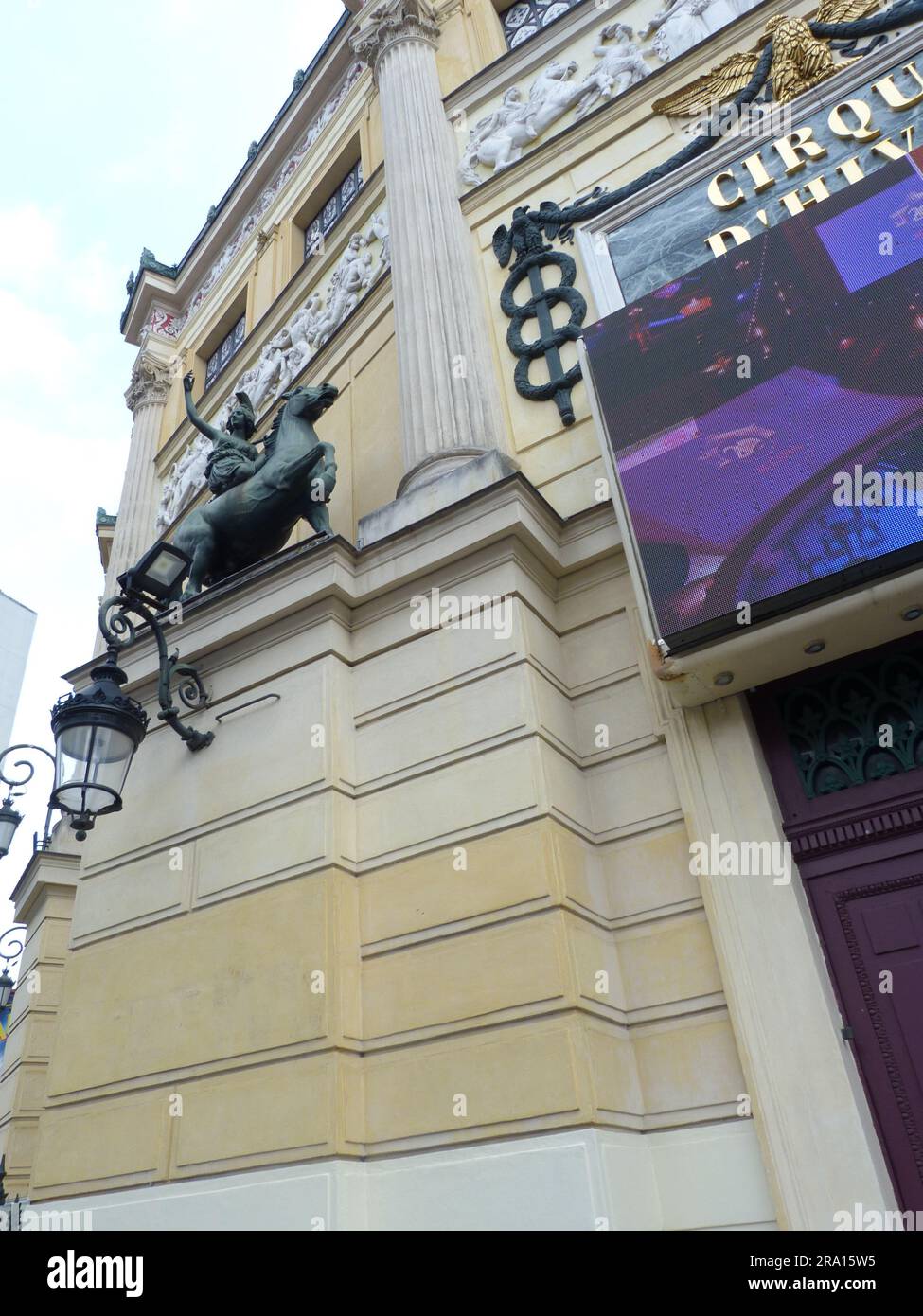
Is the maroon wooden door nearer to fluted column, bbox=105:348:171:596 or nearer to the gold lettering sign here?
the gold lettering sign

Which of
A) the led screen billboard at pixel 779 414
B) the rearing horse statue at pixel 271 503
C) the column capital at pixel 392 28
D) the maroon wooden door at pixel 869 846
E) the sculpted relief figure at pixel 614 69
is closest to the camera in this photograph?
the maroon wooden door at pixel 869 846

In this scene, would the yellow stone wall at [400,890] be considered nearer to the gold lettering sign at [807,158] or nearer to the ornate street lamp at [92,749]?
the ornate street lamp at [92,749]

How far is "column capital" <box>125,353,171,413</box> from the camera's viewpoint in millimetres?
19141

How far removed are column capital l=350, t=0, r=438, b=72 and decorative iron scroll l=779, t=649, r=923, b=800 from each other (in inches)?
443

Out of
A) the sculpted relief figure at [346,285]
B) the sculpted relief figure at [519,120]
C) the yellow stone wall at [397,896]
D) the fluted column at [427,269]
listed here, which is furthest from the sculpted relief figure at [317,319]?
the yellow stone wall at [397,896]

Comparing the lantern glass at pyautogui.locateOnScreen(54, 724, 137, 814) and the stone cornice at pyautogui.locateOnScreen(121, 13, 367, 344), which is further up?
the stone cornice at pyautogui.locateOnScreen(121, 13, 367, 344)

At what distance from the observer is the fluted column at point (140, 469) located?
16594 millimetres

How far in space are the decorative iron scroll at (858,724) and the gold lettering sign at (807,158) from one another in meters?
4.40

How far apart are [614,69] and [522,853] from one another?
9550 millimetres

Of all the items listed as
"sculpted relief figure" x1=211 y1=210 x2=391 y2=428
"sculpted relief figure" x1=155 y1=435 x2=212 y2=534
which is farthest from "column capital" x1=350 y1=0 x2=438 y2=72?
"sculpted relief figure" x1=155 y1=435 x2=212 y2=534

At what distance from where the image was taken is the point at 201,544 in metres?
9.38

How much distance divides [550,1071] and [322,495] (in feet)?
17.9

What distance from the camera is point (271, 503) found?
908 cm
